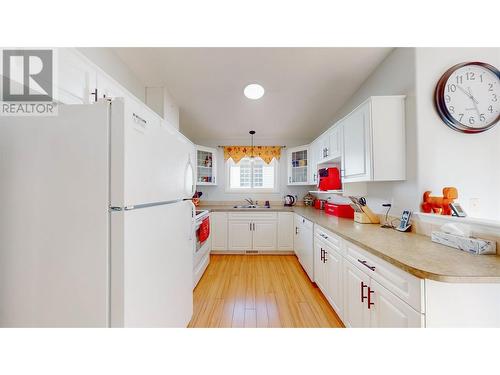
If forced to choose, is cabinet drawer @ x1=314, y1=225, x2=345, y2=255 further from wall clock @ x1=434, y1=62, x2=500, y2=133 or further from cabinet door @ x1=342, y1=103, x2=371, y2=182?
wall clock @ x1=434, y1=62, x2=500, y2=133

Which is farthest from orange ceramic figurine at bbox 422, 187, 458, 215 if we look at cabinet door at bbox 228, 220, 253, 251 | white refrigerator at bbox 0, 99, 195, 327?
cabinet door at bbox 228, 220, 253, 251

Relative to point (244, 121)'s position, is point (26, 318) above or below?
below

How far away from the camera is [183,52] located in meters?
1.84

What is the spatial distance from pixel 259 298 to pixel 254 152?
287 cm

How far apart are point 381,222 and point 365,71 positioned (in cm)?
167

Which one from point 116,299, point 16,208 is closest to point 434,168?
point 116,299

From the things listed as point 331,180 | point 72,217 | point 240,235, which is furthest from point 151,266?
point 240,235

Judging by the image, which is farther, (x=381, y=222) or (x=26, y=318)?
(x=381, y=222)

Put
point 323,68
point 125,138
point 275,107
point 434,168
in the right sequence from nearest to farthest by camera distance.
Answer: point 125,138 → point 434,168 → point 323,68 → point 275,107

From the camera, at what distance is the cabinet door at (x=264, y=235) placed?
11.3ft

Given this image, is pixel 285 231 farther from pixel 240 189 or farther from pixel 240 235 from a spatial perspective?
pixel 240 189

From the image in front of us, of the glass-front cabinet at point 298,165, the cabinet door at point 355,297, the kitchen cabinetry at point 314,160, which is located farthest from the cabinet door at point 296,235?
the cabinet door at point 355,297

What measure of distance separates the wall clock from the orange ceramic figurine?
20.8 inches
